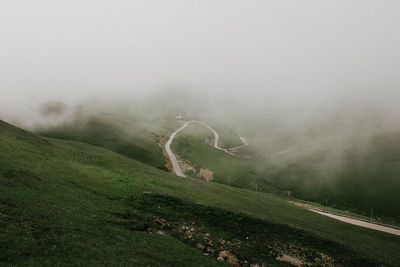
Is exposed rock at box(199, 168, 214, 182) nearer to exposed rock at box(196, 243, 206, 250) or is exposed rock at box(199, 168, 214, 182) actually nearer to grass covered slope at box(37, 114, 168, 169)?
grass covered slope at box(37, 114, 168, 169)

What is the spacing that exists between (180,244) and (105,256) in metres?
12.4

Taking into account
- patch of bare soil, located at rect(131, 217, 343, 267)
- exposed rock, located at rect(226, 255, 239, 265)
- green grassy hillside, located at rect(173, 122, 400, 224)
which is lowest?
exposed rock, located at rect(226, 255, 239, 265)

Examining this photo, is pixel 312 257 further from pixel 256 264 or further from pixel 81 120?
pixel 81 120

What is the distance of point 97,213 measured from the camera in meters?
35.9

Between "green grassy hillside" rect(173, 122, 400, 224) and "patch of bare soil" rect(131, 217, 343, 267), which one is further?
"green grassy hillside" rect(173, 122, 400, 224)

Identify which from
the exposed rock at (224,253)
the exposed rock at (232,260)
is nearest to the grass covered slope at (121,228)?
the exposed rock at (224,253)

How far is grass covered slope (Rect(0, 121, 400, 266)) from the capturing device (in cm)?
2419

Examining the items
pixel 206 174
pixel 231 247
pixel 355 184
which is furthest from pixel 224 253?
pixel 355 184

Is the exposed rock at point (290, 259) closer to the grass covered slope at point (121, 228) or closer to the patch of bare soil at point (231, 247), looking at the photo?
the patch of bare soil at point (231, 247)

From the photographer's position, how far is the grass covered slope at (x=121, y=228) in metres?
Result: 24.2

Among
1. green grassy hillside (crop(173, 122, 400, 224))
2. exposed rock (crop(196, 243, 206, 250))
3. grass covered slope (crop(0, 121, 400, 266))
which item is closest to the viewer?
grass covered slope (crop(0, 121, 400, 266))

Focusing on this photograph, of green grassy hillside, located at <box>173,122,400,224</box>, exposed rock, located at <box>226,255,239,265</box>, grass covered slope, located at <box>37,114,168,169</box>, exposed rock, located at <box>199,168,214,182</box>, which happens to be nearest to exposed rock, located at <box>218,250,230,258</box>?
exposed rock, located at <box>226,255,239,265</box>

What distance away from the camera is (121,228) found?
34000mm

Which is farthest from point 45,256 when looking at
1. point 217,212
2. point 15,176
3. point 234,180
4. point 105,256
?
point 234,180
